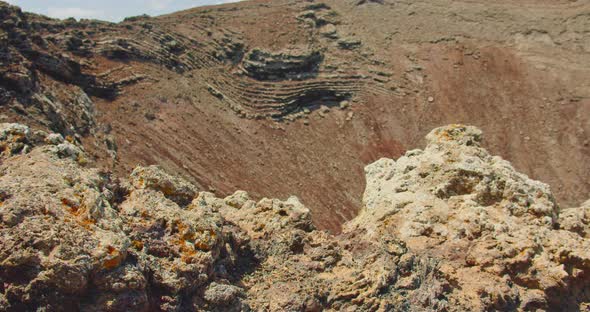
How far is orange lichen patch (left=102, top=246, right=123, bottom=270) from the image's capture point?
468 cm

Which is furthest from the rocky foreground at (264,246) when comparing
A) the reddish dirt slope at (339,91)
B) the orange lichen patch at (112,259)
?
the reddish dirt slope at (339,91)

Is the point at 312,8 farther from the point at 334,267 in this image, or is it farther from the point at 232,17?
the point at 334,267

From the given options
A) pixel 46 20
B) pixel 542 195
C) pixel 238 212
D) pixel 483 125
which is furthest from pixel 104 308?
pixel 483 125

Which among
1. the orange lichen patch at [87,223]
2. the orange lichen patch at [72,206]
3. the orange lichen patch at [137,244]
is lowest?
the orange lichen patch at [137,244]

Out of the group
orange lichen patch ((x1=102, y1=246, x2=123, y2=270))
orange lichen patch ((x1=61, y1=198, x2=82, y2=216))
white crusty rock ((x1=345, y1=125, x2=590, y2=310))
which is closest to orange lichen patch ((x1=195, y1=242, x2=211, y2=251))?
orange lichen patch ((x1=102, y1=246, x2=123, y2=270))

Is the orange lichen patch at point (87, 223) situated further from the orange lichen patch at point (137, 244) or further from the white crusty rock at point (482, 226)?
the white crusty rock at point (482, 226)

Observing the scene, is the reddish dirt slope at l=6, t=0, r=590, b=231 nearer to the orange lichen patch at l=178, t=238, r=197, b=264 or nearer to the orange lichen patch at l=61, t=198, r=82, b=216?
the orange lichen patch at l=178, t=238, r=197, b=264

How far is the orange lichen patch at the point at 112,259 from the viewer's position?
468cm

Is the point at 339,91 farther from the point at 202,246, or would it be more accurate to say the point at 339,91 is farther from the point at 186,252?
the point at 186,252

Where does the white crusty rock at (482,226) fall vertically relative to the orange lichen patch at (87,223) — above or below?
below

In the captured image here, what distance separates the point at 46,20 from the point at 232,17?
9.67 meters

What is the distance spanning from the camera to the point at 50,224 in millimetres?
4645

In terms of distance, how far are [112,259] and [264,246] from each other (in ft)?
7.78

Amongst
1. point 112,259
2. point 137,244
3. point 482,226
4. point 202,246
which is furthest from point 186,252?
point 482,226
